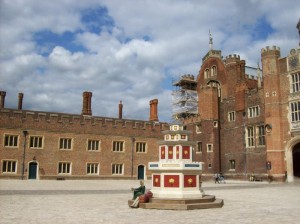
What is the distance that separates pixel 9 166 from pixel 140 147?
16.0 meters

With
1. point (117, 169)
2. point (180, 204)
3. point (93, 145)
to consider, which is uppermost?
point (93, 145)

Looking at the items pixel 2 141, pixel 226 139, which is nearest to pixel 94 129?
pixel 2 141

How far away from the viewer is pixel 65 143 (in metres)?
40.0

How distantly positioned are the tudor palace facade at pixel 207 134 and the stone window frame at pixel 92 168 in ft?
0.39

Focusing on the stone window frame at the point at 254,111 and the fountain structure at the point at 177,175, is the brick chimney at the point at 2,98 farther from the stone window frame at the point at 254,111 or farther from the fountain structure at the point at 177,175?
the fountain structure at the point at 177,175

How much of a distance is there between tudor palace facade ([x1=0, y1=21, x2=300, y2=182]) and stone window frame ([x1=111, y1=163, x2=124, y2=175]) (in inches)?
4.8

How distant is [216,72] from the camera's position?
47.4 m

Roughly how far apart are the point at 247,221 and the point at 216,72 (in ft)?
129

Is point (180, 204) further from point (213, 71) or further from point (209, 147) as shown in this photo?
point (213, 71)

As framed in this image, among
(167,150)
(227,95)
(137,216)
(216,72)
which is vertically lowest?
(137,216)

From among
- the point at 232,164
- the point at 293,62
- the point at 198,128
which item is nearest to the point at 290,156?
the point at 232,164

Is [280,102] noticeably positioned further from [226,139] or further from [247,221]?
[247,221]

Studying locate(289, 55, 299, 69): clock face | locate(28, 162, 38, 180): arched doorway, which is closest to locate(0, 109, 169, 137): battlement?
locate(28, 162, 38, 180): arched doorway

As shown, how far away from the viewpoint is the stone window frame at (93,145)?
136 feet
